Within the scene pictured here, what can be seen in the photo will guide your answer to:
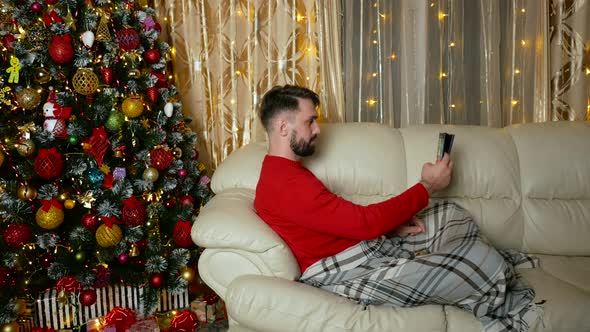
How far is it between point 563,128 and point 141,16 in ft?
7.24

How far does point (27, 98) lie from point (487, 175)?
2150 mm

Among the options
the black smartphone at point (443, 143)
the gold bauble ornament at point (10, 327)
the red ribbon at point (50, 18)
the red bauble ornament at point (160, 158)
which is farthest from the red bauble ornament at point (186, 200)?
the black smartphone at point (443, 143)

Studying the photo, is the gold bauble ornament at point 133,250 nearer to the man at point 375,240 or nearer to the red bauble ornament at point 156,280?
the red bauble ornament at point 156,280

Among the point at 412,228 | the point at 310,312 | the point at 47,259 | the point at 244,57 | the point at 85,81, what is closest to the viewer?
the point at 310,312

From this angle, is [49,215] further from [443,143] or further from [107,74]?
[443,143]

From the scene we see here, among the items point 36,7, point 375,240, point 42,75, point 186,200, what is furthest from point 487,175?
point 36,7

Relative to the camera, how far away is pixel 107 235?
213 cm

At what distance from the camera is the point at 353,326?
137 cm

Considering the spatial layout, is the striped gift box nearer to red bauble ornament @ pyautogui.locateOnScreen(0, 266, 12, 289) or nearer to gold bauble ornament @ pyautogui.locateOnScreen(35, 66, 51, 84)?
red bauble ornament @ pyautogui.locateOnScreen(0, 266, 12, 289)

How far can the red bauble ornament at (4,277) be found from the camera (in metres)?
2.00

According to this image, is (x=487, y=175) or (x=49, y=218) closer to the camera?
(x=49, y=218)

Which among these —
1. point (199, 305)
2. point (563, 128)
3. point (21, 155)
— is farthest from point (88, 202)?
point (563, 128)

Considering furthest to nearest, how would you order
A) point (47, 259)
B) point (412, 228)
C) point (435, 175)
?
point (47, 259), point (412, 228), point (435, 175)

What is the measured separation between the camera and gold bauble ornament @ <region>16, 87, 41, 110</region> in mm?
2025
